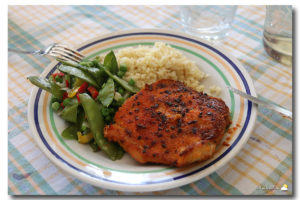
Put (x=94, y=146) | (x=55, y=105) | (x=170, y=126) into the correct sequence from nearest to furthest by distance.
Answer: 1. (x=170, y=126)
2. (x=94, y=146)
3. (x=55, y=105)

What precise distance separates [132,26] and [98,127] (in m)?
2.60

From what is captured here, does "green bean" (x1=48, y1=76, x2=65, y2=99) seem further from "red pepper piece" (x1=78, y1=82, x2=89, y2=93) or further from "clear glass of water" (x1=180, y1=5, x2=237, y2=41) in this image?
"clear glass of water" (x1=180, y1=5, x2=237, y2=41)

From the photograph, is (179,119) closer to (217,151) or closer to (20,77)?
(217,151)

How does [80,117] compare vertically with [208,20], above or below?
below

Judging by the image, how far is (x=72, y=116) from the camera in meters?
3.10

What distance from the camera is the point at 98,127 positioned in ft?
9.80

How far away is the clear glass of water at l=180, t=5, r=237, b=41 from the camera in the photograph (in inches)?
183

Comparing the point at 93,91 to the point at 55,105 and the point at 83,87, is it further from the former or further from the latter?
the point at 55,105

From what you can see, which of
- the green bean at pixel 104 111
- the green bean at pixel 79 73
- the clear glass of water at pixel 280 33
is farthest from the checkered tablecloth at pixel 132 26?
the green bean at pixel 79 73

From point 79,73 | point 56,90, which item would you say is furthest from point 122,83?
point 56,90

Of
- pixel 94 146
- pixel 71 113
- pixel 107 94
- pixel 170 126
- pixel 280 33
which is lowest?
pixel 94 146

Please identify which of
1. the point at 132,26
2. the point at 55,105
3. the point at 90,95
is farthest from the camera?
the point at 132,26

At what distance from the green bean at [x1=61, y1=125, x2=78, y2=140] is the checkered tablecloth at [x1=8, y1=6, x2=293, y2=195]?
334 mm

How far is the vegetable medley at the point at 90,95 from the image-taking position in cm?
298
